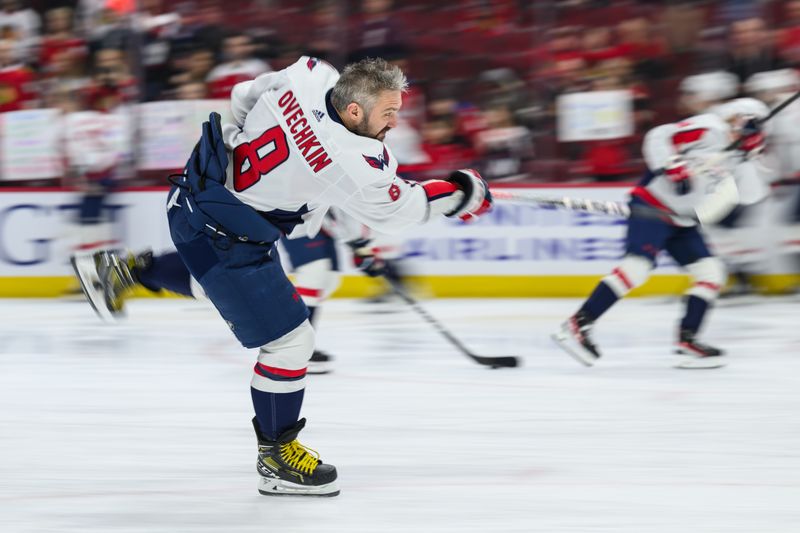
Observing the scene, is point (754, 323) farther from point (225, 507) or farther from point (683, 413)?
point (225, 507)

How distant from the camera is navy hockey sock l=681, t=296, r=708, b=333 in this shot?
179 inches

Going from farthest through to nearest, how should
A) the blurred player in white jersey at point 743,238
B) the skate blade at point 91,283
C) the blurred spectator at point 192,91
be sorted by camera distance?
the blurred spectator at point 192,91 → the blurred player in white jersey at point 743,238 → the skate blade at point 91,283

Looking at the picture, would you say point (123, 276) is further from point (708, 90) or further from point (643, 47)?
point (643, 47)

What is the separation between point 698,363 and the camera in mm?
4555

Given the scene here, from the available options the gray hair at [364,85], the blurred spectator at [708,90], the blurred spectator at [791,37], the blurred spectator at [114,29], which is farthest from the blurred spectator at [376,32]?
the gray hair at [364,85]

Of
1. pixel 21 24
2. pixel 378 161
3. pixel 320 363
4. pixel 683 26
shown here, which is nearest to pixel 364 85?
pixel 378 161

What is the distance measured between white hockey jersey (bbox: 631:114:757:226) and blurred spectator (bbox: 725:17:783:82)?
210 cm

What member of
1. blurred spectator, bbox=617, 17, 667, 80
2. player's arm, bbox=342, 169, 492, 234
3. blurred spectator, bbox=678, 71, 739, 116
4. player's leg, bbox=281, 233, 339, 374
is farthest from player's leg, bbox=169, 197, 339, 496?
blurred spectator, bbox=617, 17, 667, 80

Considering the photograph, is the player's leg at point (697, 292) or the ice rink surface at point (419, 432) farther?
the player's leg at point (697, 292)

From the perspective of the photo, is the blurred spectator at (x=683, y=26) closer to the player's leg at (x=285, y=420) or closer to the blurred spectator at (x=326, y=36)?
the blurred spectator at (x=326, y=36)

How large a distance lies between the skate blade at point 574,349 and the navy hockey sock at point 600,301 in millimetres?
126

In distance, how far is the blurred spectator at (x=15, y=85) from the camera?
23.7ft

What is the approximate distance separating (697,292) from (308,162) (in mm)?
2387

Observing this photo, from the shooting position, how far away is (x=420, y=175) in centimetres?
689
